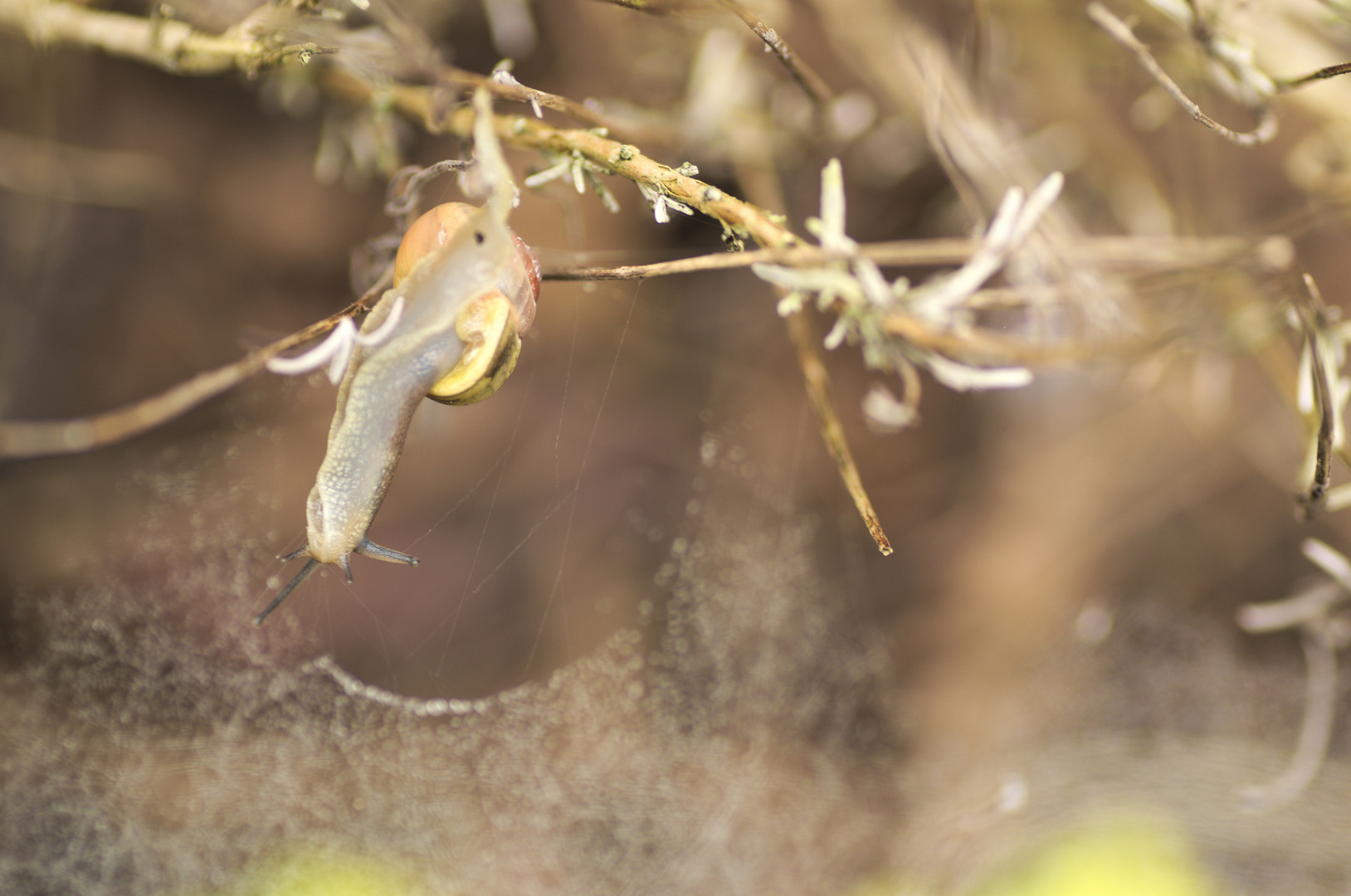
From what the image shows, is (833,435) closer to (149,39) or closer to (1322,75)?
(1322,75)

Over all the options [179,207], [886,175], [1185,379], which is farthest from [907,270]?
[179,207]

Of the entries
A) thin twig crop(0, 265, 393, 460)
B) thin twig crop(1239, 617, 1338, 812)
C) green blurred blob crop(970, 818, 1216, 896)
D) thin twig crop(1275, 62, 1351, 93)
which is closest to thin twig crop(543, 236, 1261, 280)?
thin twig crop(1275, 62, 1351, 93)

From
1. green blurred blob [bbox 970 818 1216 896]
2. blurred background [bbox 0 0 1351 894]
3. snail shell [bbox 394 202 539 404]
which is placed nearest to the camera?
snail shell [bbox 394 202 539 404]

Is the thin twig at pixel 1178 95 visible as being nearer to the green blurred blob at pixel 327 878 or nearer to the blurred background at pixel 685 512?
the blurred background at pixel 685 512

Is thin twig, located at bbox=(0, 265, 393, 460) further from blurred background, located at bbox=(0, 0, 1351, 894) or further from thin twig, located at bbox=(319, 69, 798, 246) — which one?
thin twig, located at bbox=(319, 69, 798, 246)

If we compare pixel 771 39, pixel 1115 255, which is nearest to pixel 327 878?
pixel 771 39

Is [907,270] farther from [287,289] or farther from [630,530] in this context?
[287,289]

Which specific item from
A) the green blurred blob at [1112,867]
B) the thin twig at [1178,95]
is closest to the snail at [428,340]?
the thin twig at [1178,95]
